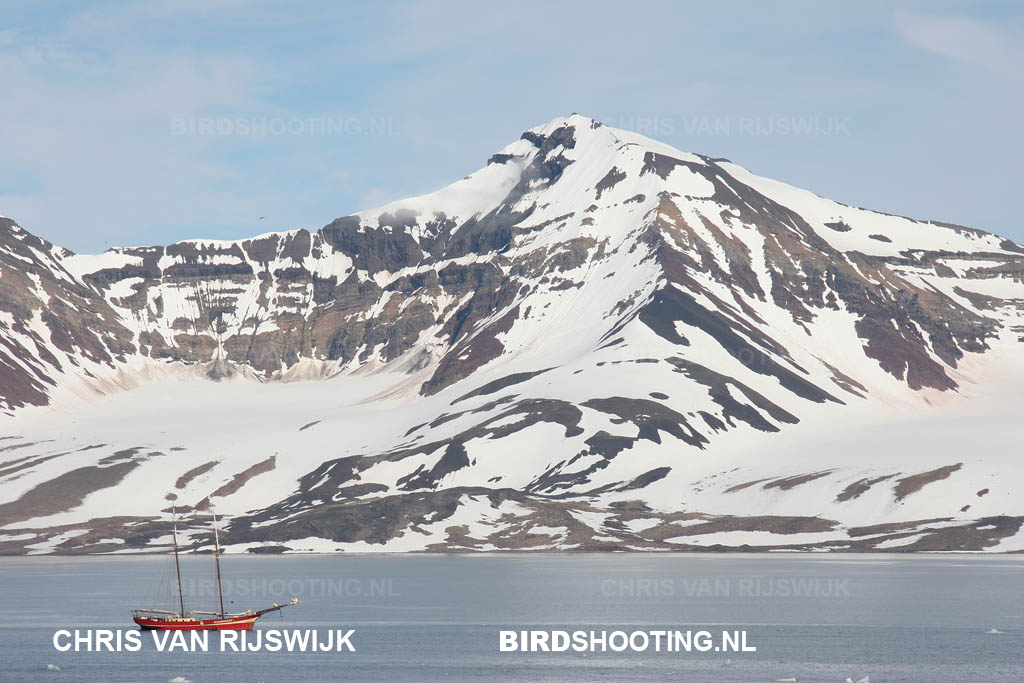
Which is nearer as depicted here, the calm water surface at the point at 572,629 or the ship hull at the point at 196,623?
the calm water surface at the point at 572,629

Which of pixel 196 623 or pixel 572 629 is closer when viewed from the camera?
pixel 572 629

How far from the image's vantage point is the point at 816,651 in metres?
132

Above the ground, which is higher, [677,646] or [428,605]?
[428,605]

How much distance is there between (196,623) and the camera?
504ft

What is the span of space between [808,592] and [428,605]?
2062 inches

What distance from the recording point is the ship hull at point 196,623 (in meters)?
153

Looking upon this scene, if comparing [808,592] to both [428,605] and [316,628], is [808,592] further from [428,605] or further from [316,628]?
[316,628]

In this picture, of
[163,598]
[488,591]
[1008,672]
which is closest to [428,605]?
[488,591]

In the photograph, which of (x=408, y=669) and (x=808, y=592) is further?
(x=808, y=592)

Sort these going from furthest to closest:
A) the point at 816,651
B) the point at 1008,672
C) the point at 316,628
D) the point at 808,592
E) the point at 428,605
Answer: the point at 808,592 < the point at 428,605 < the point at 316,628 < the point at 816,651 < the point at 1008,672

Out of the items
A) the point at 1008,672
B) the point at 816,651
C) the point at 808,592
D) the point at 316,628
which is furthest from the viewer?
the point at 808,592

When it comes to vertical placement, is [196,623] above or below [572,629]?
above

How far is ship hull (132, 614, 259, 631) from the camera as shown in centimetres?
15300

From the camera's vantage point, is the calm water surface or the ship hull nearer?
the calm water surface
